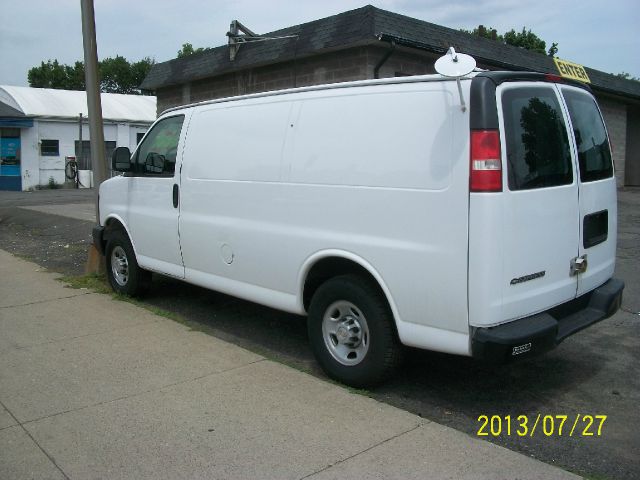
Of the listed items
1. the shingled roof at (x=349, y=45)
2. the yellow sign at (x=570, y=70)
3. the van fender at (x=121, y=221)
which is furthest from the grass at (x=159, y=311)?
the yellow sign at (x=570, y=70)

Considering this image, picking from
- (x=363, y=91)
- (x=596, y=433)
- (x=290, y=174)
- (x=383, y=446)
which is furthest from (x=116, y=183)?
(x=596, y=433)

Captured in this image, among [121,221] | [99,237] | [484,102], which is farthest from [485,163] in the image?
[99,237]

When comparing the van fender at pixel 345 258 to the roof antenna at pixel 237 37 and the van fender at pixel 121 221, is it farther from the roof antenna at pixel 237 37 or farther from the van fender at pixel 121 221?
the roof antenna at pixel 237 37

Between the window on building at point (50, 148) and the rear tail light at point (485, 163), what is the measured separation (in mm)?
29388

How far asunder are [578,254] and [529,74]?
4.08 ft

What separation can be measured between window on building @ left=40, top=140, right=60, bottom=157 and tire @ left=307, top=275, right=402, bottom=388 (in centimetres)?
2826

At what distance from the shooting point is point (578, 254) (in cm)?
416

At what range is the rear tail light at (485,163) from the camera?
140 inches

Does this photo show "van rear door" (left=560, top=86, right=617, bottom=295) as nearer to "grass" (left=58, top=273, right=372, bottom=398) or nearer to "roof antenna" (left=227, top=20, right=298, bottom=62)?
"grass" (left=58, top=273, right=372, bottom=398)

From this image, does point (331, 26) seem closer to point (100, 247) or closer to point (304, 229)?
point (100, 247)

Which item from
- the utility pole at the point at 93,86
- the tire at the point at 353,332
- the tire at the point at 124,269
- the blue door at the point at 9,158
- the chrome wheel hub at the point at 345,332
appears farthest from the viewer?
the blue door at the point at 9,158

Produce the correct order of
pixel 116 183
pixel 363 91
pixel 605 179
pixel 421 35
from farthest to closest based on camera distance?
pixel 421 35, pixel 116 183, pixel 605 179, pixel 363 91

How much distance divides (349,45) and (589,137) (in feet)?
20.5
